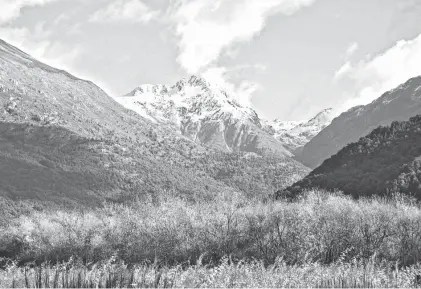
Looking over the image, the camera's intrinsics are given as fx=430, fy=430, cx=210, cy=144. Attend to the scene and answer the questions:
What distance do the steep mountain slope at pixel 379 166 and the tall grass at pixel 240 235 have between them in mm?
14950

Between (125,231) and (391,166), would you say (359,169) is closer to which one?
(391,166)

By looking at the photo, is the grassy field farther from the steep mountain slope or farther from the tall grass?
the steep mountain slope

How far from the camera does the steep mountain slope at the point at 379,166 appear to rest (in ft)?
305

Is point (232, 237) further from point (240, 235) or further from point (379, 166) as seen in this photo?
point (379, 166)

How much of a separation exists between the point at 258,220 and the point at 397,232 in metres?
21.8

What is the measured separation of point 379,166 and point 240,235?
183 feet

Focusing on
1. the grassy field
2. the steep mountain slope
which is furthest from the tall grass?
the steep mountain slope

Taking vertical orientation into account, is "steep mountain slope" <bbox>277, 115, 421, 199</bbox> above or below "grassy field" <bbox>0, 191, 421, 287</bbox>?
above

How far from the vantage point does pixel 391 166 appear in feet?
340

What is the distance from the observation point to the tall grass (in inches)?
2266

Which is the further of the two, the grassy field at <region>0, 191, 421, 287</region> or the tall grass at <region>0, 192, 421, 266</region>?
the tall grass at <region>0, 192, 421, 266</region>

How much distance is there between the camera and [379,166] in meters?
110

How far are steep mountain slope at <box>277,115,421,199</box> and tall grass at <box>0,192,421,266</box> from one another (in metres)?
14.9

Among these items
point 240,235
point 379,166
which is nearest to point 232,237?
point 240,235
